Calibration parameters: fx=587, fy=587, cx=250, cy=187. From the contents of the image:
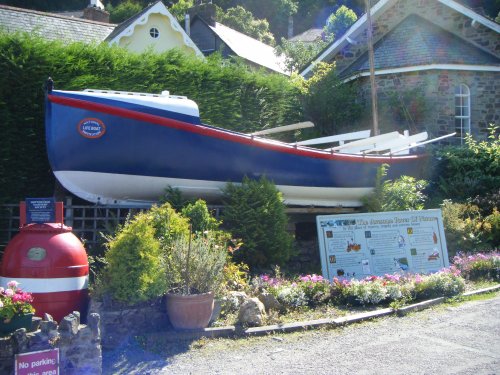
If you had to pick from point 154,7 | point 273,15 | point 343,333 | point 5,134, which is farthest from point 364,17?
point 273,15

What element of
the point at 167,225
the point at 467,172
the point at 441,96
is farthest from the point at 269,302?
the point at 441,96

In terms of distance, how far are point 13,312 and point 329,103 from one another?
40.8ft

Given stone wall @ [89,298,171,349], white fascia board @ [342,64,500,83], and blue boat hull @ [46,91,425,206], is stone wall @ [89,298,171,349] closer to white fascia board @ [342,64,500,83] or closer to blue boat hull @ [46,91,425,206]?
blue boat hull @ [46,91,425,206]

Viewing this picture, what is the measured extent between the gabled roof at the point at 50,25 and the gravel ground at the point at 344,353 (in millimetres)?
11305

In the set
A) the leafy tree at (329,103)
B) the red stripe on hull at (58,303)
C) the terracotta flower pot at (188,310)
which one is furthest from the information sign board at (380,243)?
the leafy tree at (329,103)

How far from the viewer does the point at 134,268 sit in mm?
5910

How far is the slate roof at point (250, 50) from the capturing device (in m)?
29.2

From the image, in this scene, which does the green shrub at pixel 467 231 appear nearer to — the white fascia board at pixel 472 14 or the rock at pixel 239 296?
the rock at pixel 239 296

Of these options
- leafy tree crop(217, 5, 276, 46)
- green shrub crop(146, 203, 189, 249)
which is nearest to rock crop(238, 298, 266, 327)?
green shrub crop(146, 203, 189, 249)

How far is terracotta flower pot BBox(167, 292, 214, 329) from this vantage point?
603 cm

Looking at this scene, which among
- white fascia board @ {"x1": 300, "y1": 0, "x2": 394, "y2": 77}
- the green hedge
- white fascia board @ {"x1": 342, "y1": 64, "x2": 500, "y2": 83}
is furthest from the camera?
white fascia board @ {"x1": 300, "y1": 0, "x2": 394, "y2": 77}

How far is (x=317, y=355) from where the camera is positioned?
5707 millimetres

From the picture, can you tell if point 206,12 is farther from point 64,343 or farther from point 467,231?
point 64,343

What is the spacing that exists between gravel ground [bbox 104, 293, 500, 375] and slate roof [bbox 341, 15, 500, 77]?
1147 cm
